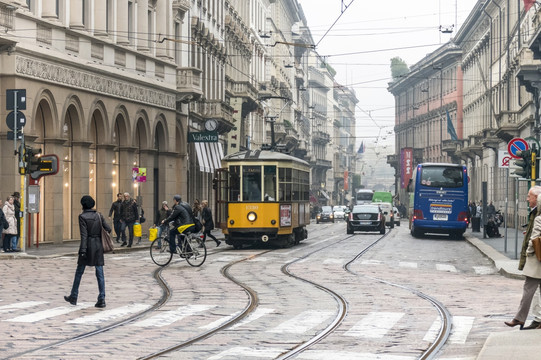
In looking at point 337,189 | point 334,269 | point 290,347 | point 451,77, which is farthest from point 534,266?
point 337,189

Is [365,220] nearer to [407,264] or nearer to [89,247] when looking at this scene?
[407,264]

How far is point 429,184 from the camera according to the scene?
A: 48500 millimetres

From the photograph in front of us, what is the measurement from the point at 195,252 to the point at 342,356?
14.5m

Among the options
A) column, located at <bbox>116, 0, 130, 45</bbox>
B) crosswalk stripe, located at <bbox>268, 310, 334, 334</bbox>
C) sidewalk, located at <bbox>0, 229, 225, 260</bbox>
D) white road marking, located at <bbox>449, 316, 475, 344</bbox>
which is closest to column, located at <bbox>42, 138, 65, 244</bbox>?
sidewalk, located at <bbox>0, 229, 225, 260</bbox>

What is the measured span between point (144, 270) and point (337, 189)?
150 meters

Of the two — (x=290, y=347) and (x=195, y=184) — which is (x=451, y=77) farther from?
(x=290, y=347)

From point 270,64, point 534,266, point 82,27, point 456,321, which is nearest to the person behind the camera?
point 534,266

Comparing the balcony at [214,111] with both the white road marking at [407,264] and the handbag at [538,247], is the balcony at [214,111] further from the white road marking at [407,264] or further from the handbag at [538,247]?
the handbag at [538,247]

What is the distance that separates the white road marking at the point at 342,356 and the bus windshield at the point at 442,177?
122 ft

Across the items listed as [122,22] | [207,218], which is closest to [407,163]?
[122,22]

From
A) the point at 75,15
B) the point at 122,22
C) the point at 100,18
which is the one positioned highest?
the point at 122,22

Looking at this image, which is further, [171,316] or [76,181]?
[76,181]

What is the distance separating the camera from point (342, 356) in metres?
11.3

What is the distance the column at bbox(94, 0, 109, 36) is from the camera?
40.2 metres
